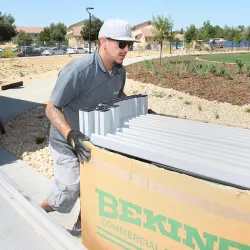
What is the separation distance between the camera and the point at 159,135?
2.07m

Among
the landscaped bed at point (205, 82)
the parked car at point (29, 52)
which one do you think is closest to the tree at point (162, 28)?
the landscaped bed at point (205, 82)

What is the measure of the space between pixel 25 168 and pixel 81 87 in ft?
9.21

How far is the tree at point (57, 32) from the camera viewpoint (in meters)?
76.6

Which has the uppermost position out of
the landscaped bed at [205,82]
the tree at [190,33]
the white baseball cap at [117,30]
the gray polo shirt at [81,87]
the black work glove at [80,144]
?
the tree at [190,33]

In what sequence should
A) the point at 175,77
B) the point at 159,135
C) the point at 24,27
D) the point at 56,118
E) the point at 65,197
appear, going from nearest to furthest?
the point at 159,135 → the point at 56,118 → the point at 65,197 → the point at 175,77 → the point at 24,27

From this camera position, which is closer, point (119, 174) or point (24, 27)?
point (119, 174)

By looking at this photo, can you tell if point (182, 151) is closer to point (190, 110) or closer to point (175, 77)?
point (190, 110)

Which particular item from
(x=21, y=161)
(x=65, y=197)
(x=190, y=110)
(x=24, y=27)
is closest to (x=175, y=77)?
(x=190, y=110)

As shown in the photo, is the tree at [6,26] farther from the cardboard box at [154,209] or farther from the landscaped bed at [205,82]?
the cardboard box at [154,209]

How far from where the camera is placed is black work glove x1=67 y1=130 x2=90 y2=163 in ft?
6.82

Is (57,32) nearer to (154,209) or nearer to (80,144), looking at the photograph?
(80,144)

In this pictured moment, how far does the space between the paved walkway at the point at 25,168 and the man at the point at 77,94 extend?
64 cm

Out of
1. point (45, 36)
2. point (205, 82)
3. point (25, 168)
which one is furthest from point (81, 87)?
point (45, 36)

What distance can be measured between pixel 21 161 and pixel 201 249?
404cm
